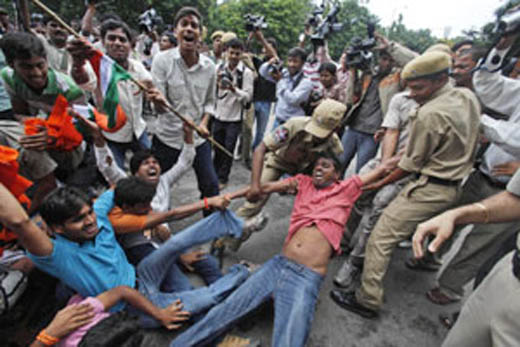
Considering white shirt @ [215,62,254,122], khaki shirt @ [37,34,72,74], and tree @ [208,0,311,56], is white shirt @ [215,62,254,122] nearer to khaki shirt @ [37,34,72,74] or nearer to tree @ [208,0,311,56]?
khaki shirt @ [37,34,72,74]

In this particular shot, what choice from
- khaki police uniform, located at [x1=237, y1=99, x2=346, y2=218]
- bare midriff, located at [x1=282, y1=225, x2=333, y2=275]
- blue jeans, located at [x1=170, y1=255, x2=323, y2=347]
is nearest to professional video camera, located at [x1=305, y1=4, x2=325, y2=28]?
khaki police uniform, located at [x1=237, y1=99, x2=346, y2=218]

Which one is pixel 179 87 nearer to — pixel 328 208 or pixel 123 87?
pixel 123 87

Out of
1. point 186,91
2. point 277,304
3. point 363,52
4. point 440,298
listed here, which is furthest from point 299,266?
point 363,52

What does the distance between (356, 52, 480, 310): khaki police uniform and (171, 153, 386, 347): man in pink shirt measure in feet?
1.04

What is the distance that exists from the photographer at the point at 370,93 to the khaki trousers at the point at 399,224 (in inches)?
45.4

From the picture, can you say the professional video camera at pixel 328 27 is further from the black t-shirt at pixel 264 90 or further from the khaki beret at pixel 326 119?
the khaki beret at pixel 326 119

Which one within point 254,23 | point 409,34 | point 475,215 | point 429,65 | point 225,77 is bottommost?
point 475,215

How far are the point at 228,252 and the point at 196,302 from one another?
2.90ft

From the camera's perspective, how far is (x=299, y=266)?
2.07m

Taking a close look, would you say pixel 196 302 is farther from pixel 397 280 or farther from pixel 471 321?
pixel 397 280

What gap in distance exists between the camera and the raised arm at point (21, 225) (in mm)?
1202

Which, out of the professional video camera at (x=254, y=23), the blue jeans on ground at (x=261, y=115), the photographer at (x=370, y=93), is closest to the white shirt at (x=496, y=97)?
the photographer at (x=370, y=93)

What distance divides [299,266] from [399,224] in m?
0.86

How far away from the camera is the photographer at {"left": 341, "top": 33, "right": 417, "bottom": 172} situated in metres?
3.25
